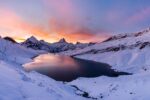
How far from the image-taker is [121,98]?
45.9m

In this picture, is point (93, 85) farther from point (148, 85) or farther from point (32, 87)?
point (32, 87)

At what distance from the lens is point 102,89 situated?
55.2m

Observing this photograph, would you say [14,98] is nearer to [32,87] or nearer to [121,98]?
[32,87]

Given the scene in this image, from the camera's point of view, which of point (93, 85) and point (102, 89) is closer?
point (102, 89)

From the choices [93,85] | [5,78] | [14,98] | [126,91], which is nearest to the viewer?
[14,98]

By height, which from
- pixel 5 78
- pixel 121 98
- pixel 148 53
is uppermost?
pixel 148 53

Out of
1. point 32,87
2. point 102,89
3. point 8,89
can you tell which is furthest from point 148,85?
point 8,89

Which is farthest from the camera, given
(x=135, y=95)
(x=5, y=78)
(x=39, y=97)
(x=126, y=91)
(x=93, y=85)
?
(x=93, y=85)

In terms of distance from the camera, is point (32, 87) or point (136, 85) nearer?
point (32, 87)

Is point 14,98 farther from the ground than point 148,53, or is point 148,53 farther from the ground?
point 148,53

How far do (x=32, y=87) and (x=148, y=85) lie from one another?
23.1m

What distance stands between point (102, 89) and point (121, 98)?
954cm

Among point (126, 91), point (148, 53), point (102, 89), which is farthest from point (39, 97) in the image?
point (148, 53)

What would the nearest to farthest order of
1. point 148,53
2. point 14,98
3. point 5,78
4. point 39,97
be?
point 14,98, point 39,97, point 5,78, point 148,53
